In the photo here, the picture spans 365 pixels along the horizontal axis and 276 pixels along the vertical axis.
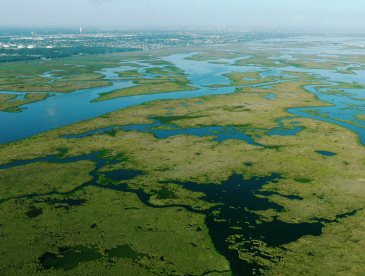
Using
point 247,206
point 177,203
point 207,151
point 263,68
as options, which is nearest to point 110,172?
point 177,203

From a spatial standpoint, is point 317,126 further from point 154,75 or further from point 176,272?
point 154,75

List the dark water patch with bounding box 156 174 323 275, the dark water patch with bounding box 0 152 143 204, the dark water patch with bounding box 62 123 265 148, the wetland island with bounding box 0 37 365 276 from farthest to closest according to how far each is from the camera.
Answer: the dark water patch with bounding box 62 123 265 148 < the dark water patch with bounding box 0 152 143 204 < the dark water patch with bounding box 156 174 323 275 < the wetland island with bounding box 0 37 365 276

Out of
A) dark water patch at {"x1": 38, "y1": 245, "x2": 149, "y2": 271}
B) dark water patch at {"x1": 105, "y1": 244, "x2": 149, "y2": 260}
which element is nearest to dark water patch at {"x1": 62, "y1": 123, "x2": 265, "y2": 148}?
dark water patch at {"x1": 105, "y1": 244, "x2": 149, "y2": 260}

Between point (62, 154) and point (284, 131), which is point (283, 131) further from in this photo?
point (62, 154)

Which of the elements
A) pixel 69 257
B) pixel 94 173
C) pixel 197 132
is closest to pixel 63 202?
pixel 94 173

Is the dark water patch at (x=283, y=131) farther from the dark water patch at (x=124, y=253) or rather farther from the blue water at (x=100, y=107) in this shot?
the dark water patch at (x=124, y=253)

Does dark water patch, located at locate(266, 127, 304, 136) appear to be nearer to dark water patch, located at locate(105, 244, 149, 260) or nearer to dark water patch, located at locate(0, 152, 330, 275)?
dark water patch, located at locate(0, 152, 330, 275)
